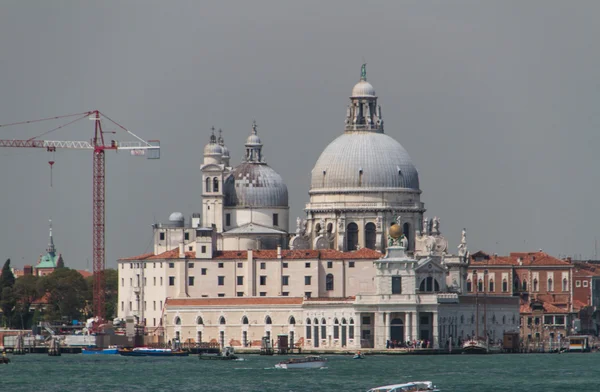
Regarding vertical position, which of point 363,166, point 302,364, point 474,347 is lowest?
point 302,364

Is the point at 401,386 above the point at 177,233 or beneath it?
beneath

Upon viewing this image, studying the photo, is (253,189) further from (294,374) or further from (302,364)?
(294,374)

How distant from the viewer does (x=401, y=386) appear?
10175cm

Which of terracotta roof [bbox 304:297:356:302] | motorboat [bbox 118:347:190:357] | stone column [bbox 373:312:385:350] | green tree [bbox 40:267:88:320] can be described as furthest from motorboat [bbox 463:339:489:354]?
green tree [bbox 40:267:88:320]

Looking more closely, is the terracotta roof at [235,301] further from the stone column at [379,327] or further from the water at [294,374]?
the water at [294,374]

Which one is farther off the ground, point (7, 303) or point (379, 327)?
point (7, 303)

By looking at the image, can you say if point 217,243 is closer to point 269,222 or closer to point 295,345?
point 269,222

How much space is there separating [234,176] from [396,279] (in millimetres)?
23548

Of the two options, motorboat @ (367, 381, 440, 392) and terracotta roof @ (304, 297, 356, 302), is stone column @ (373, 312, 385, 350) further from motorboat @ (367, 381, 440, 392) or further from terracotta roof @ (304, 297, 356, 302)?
motorboat @ (367, 381, 440, 392)

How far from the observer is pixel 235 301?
6058 inches

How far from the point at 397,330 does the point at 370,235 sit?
1675 cm

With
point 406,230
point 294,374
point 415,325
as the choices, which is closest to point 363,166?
point 406,230

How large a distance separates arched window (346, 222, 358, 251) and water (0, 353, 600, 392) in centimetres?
2137

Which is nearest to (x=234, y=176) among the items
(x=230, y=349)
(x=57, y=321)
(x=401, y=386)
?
(x=57, y=321)
